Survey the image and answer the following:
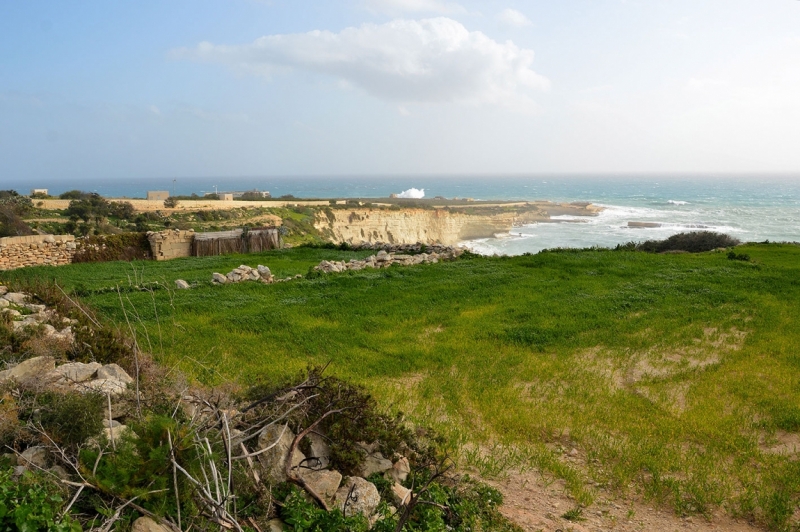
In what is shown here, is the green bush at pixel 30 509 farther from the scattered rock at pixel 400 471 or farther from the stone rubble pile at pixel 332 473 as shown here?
the scattered rock at pixel 400 471

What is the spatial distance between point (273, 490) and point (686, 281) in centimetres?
1296

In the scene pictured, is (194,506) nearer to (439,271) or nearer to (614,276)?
(439,271)

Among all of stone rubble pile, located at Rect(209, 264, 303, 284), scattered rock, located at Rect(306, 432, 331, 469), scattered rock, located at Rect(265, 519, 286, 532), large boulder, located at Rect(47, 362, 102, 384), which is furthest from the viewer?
stone rubble pile, located at Rect(209, 264, 303, 284)

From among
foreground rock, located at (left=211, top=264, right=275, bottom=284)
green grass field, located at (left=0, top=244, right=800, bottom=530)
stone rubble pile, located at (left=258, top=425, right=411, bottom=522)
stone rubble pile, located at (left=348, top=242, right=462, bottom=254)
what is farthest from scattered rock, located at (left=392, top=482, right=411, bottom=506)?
stone rubble pile, located at (left=348, top=242, right=462, bottom=254)

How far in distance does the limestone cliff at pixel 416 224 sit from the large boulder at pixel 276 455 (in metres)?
39.1

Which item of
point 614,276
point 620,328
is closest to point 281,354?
point 620,328

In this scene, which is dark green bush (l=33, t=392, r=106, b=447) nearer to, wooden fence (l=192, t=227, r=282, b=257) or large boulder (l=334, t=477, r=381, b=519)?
large boulder (l=334, t=477, r=381, b=519)

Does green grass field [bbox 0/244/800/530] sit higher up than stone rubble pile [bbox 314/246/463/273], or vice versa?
stone rubble pile [bbox 314/246/463/273]

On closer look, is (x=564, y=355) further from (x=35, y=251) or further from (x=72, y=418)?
(x=35, y=251)

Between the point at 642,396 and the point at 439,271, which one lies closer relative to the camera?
the point at 642,396

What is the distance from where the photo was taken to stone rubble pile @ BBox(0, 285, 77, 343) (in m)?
7.15

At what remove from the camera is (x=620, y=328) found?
9898mm

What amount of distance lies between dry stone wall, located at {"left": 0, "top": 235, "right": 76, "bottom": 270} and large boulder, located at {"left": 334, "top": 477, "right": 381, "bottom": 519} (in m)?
21.5

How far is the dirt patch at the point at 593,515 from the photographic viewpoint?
4.39 metres
